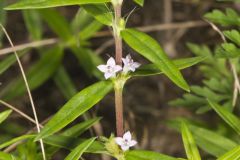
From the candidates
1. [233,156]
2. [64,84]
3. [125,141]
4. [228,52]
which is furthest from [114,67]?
[64,84]

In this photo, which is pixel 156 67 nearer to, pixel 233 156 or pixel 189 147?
pixel 189 147

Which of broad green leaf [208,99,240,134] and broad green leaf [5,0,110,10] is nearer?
broad green leaf [5,0,110,10]

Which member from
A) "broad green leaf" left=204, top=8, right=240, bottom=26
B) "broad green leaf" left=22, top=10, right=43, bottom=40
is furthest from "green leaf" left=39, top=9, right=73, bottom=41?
"broad green leaf" left=204, top=8, right=240, bottom=26

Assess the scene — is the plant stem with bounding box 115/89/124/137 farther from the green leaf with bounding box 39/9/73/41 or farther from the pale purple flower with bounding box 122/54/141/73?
the green leaf with bounding box 39/9/73/41

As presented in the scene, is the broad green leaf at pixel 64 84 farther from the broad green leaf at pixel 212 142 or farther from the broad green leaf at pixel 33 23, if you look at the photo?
the broad green leaf at pixel 212 142

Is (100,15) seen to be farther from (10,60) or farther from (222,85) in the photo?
(222,85)

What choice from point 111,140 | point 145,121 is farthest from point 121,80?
point 145,121
